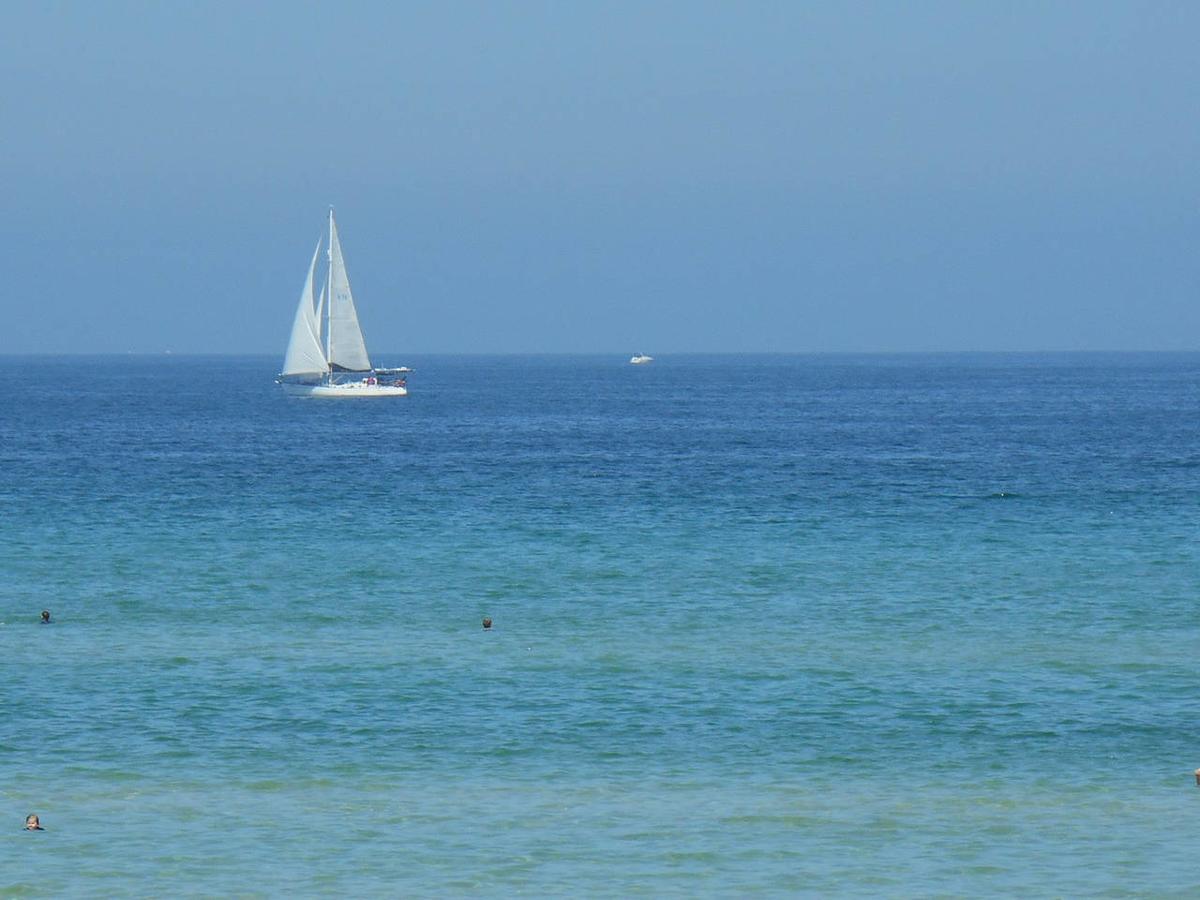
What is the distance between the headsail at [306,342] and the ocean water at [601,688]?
290ft

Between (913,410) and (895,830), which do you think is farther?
(913,410)

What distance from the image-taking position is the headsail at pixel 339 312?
165500 mm

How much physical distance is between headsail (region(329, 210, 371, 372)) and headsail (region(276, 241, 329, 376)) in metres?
1.45

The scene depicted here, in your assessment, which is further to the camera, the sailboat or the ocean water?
the sailboat

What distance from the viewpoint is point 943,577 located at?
49688 millimetres

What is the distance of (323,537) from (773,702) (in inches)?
1135

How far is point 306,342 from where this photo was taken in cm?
16825

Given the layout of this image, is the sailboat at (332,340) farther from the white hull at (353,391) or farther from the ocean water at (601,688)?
the ocean water at (601,688)

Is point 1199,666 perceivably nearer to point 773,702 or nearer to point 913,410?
point 773,702

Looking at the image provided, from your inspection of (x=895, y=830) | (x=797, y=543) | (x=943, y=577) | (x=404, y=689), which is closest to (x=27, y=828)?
(x=404, y=689)

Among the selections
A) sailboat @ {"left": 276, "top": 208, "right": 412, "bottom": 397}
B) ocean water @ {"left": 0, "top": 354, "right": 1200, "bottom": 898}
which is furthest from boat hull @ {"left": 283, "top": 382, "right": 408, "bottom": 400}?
ocean water @ {"left": 0, "top": 354, "right": 1200, "bottom": 898}

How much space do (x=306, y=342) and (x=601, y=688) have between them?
137 metres

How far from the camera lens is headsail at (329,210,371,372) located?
6516 inches

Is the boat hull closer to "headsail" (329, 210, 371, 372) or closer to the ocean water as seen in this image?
"headsail" (329, 210, 371, 372)
